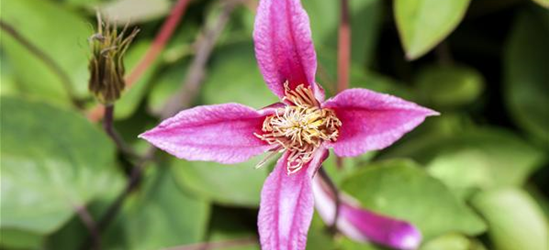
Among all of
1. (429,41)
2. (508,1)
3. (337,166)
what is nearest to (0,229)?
(337,166)

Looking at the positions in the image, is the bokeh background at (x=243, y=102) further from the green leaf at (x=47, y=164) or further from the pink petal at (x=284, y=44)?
the pink petal at (x=284, y=44)

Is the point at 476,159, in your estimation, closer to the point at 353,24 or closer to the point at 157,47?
the point at 353,24

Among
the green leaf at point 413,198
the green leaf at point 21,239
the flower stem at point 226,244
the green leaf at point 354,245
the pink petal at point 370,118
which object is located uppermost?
the pink petal at point 370,118

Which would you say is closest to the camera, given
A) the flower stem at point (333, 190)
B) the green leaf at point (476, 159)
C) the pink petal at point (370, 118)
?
the pink petal at point (370, 118)

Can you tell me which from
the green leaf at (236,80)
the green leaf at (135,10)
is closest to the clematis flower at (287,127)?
the green leaf at (236,80)

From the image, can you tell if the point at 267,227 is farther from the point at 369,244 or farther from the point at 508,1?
the point at 508,1
